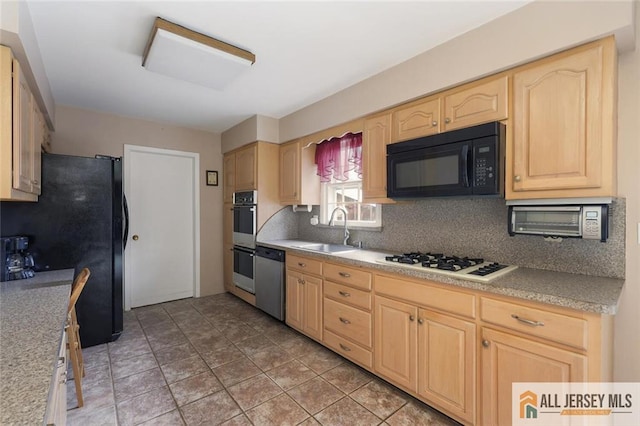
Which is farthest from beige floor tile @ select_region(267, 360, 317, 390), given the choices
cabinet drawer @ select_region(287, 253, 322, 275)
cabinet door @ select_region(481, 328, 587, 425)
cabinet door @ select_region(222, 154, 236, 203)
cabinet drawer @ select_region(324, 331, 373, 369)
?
cabinet door @ select_region(222, 154, 236, 203)

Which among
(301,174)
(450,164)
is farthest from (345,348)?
(301,174)

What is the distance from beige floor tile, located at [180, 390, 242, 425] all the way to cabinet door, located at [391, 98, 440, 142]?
2.24 m

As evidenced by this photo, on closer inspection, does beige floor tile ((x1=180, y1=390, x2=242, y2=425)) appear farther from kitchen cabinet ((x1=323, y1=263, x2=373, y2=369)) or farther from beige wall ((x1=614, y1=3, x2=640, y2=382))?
beige wall ((x1=614, y1=3, x2=640, y2=382))

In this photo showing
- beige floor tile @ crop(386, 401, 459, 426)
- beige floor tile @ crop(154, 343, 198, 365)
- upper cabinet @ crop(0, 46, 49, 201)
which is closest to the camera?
upper cabinet @ crop(0, 46, 49, 201)

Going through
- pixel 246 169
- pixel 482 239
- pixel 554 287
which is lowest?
pixel 554 287

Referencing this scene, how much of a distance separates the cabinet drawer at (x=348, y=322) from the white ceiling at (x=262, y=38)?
6.41ft

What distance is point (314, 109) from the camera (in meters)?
3.10

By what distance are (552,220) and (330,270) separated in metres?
1.58

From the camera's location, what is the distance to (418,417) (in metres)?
1.78

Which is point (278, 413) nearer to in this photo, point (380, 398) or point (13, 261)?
point (380, 398)

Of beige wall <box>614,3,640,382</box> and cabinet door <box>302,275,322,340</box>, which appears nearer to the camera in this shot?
beige wall <box>614,3,640,382</box>

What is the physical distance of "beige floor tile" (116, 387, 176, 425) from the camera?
1.78 m

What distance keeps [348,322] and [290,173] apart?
1903 millimetres

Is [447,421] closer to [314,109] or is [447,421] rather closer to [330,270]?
[330,270]
